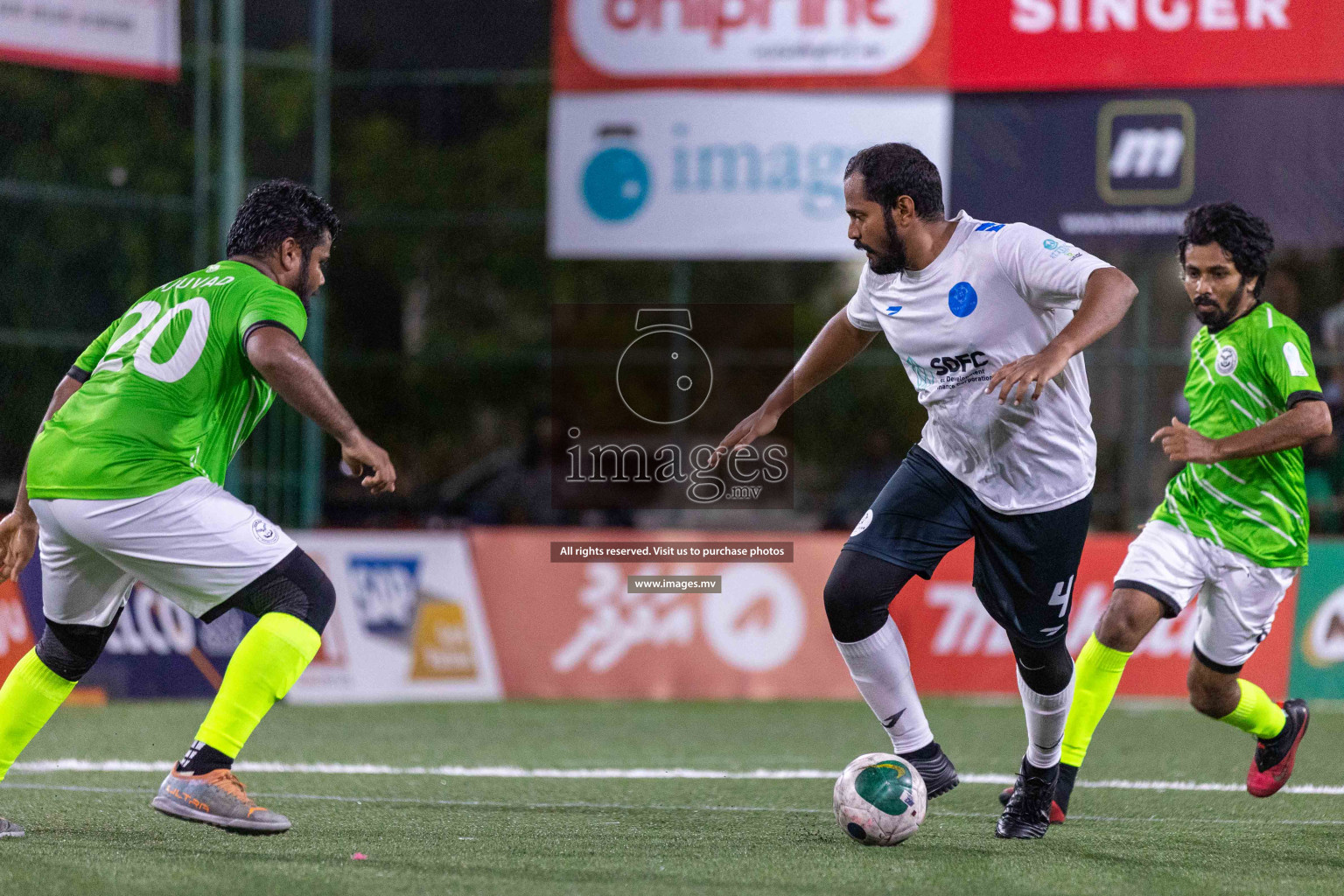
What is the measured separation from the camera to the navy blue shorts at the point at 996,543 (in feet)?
18.1

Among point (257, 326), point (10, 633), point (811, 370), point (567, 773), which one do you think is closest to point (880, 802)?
point (811, 370)

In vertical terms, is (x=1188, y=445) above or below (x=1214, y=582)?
above

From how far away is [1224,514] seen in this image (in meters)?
6.28

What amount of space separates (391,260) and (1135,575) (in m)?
12.7

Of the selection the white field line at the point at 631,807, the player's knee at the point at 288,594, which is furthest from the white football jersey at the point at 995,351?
the player's knee at the point at 288,594

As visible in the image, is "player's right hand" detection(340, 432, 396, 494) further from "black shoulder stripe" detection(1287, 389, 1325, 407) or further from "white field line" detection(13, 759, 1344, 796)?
"black shoulder stripe" detection(1287, 389, 1325, 407)

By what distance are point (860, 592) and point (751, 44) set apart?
8.95 metres

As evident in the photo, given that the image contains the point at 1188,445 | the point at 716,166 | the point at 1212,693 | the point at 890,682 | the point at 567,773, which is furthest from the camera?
the point at 716,166

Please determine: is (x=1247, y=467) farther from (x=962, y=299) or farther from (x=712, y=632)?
(x=712, y=632)

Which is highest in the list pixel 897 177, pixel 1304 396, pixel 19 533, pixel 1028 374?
pixel 897 177

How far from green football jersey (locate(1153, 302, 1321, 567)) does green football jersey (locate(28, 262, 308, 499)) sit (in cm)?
341

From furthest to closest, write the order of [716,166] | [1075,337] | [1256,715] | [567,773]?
1. [716,166]
2. [567,773]
3. [1256,715]
4. [1075,337]

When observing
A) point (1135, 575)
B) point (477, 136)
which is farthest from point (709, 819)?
point (477, 136)

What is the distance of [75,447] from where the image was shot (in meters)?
5.04
